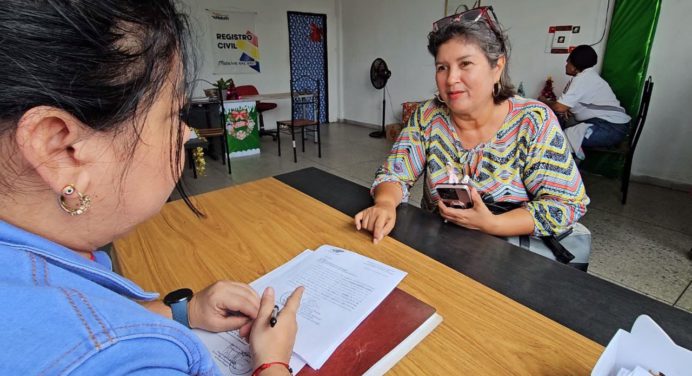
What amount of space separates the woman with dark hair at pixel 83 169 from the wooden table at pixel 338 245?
359 millimetres

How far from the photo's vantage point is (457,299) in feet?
2.25

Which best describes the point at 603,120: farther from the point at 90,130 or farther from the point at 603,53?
the point at 90,130

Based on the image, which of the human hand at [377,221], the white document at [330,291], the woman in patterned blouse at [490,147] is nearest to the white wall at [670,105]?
the woman in patterned blouse at [490,147]

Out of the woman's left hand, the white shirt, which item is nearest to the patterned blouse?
the woman's left hand

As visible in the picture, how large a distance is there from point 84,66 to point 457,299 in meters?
0.66

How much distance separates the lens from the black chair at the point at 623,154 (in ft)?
10.00

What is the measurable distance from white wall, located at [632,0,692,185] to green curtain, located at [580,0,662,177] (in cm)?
10

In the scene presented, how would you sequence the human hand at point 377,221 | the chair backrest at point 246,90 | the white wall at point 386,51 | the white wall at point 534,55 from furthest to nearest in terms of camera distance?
the chair backrest at point 246,90, the white wall at point 386,51, the white wall at point 534,55, the human hand at point 377,221

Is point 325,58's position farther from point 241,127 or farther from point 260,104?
point 241,127

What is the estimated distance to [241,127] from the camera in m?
4.85

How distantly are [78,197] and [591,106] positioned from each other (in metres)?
4.30

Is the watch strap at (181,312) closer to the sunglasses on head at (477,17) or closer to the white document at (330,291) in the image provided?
the white document at (330,291)

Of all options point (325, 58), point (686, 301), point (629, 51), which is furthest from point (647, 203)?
point (325, 58)

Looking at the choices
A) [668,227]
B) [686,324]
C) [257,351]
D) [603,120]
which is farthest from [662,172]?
[257,351]
